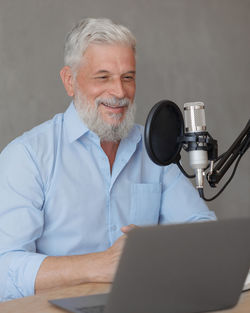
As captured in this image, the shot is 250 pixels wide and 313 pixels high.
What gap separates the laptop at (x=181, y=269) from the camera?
93 centimetres

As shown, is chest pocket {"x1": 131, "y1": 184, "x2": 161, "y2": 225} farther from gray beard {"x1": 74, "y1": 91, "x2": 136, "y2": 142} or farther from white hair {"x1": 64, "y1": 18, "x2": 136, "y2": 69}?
white hair {"x1": 64, "y1": 18, "x2": 136, "y2": 69}

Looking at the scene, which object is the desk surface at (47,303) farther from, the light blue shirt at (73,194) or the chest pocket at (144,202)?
the chest pocket at (144,202)

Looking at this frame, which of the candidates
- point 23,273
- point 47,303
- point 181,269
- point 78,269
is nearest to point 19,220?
point 23,273

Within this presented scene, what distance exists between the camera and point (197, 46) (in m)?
2.99

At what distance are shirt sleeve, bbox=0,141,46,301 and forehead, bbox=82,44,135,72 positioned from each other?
43 centimetres

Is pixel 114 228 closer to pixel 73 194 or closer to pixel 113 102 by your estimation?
pixel 73 194

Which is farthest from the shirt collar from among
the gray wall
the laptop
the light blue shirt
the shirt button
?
the laptop

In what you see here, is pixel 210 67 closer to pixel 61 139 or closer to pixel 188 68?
pixel 188 68

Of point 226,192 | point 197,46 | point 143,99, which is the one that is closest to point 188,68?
point 197,46

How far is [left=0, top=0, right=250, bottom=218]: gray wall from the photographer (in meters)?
2.44

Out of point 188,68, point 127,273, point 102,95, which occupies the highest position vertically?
point 188,68

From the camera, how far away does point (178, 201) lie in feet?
6.81

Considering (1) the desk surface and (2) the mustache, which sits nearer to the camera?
(1) the desk surface

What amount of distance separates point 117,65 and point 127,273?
1201 mm
